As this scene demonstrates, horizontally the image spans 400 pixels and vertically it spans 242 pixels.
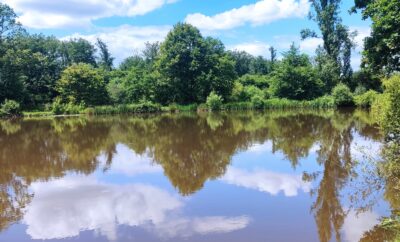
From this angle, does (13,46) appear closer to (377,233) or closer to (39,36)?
(39,36)

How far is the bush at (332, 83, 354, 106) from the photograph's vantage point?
42575 mm

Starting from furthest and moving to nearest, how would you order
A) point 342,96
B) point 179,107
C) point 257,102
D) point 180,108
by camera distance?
point 179,107, point 180,108, point 257,102, point 342,96

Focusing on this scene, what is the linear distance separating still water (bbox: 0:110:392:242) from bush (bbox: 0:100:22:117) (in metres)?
28.9

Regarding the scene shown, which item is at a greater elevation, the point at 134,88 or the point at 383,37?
the point at 383,37

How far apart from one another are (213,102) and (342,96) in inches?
570

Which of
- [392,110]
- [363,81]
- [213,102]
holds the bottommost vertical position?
[213,102]

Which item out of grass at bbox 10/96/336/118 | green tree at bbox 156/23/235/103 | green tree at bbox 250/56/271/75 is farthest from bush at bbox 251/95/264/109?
green tree at bbox 250/56/271/75

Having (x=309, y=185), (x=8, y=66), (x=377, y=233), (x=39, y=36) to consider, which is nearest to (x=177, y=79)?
(x=8, y=66)

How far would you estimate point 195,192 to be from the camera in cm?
980

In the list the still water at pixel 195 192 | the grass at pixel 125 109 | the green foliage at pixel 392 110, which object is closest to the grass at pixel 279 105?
the grass at pixel 125 109

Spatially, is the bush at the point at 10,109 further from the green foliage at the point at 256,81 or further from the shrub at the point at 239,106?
the green foliage at the point at 256,81

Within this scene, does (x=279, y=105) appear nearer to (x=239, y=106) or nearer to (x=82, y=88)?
(x=239, y=106)

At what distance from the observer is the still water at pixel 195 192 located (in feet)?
23.7

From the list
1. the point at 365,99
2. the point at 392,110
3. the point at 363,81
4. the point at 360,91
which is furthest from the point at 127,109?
the point at 392,110
